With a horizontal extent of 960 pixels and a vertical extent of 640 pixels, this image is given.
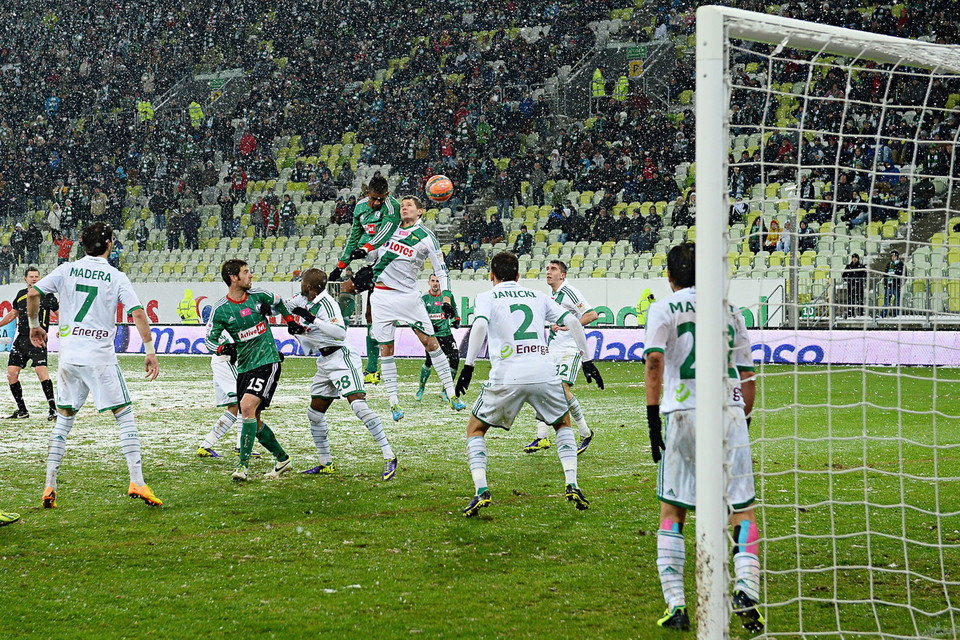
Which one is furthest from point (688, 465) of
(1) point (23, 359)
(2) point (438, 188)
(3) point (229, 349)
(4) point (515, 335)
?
(1) point (23, 359)

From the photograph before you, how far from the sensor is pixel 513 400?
7.10 meters

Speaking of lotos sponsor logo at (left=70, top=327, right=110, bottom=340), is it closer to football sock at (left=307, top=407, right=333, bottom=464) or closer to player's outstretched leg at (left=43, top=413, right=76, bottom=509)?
player's outstretched leg at (left=43, top=413, right=76, bottom=509)

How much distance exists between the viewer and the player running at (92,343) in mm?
7336

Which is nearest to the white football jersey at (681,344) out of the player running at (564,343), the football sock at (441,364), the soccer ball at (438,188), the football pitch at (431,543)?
the football pitch at (431,543)

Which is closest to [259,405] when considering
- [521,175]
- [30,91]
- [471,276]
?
[471,276]

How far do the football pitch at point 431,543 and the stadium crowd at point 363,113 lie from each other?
1438cm

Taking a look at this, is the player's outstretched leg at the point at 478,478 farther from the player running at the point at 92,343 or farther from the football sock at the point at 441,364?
the football sock at the point at 441,364

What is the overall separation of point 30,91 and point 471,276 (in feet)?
73.1

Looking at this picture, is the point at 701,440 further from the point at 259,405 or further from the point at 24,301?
the point at 24,301

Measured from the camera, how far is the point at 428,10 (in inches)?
1289

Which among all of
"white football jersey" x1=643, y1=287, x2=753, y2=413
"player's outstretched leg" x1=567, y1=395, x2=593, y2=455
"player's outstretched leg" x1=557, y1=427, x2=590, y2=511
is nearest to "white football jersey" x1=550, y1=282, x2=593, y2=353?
"player's outstretched leg" x1=567, y1=395, x2=593, y2=455

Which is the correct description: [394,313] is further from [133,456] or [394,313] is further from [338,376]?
[133,456]

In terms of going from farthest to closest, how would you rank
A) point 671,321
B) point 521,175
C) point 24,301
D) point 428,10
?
1. point 428,10
2. point 521,175
3. point 24,301
4. point 671,321

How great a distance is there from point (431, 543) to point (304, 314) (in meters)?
2.77
